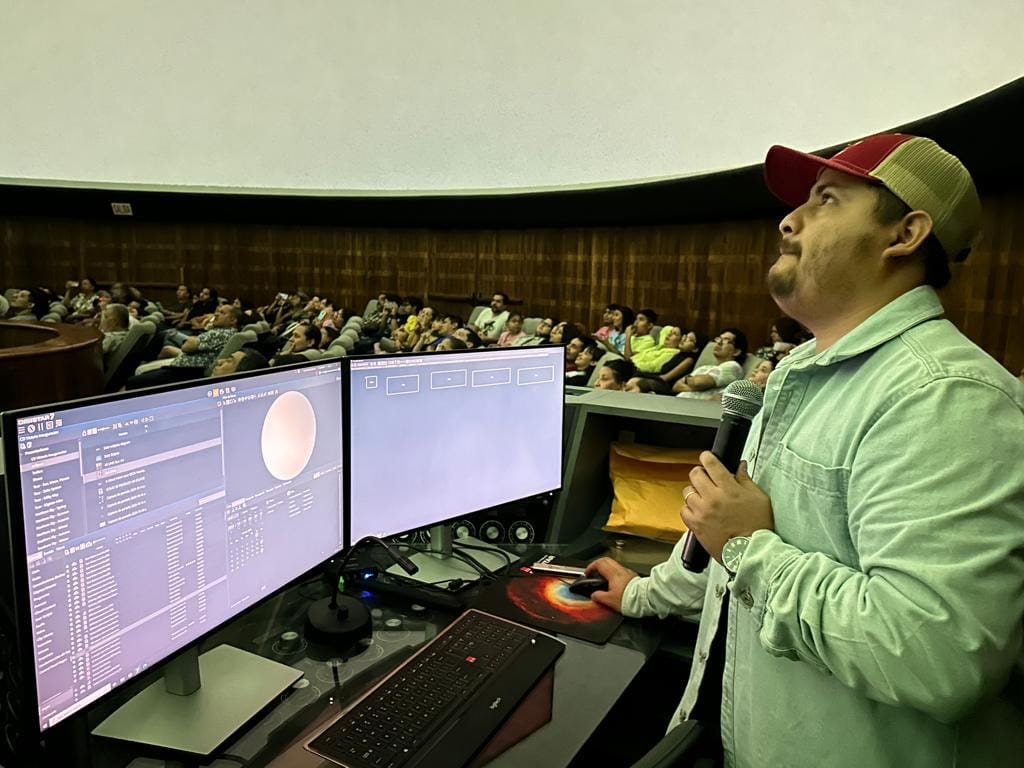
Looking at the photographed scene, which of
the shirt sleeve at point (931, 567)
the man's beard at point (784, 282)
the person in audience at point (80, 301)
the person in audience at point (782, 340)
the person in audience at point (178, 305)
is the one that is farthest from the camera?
the person in audience at point (178, 305)

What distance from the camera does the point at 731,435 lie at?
3.79ft

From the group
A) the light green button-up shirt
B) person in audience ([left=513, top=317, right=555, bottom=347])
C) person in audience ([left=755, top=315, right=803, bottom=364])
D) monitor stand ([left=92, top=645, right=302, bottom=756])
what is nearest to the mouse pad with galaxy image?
the light green button-up shirt

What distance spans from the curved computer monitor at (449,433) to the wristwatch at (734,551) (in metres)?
0.67

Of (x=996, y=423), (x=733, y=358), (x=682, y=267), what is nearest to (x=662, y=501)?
(x=996, y=423)

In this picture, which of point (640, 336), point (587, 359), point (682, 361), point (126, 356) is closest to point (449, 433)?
point (587, 359)

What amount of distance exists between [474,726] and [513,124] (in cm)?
1029

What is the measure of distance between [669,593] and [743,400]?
1.36ft

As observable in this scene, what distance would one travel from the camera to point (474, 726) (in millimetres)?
1021

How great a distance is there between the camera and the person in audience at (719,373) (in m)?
5.29

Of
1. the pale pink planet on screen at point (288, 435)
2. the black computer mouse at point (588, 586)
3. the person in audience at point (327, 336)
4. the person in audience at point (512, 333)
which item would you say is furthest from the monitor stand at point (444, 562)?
the person in audience at point (512, 333)

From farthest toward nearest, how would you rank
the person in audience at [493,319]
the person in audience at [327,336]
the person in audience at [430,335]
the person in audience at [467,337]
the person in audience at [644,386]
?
the person in audience at [493,319], the person in audience at [430,335], the person in audience at [327,336], the person in audience at [467,337], the person in audience at [644,386]

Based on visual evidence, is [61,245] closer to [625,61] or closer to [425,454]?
[625,61]

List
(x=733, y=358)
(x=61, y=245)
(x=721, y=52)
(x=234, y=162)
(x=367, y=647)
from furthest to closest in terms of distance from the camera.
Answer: (x=61, y=245), (x=234, y=162), (x=721, y=52), (x=733, y=358), (x=367, y=647)

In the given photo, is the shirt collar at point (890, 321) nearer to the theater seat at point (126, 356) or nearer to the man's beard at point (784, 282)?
the man's beard at point (784, 282)
